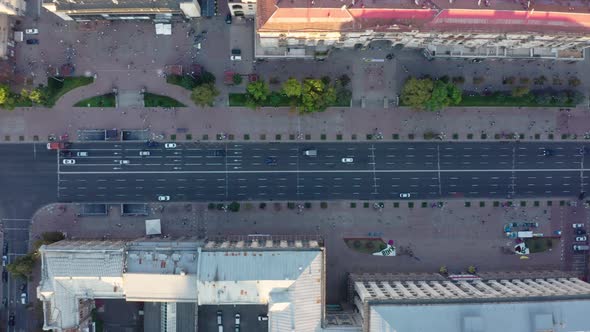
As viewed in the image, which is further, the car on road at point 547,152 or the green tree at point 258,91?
the car on road at point 547,152

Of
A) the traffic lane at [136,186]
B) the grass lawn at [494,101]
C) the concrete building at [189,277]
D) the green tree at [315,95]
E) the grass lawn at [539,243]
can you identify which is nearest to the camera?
the concrete building at [189,277]

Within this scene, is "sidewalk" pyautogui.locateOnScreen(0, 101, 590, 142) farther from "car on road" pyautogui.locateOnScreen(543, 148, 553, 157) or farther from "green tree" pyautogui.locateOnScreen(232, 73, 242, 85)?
"green tree" pyautogui.locateOnScreen(232, 73, 242, 85)

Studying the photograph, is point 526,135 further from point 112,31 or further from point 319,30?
point 112,31

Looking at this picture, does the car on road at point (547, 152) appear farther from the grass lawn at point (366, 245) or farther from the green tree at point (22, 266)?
the green tree at point (22, 266)

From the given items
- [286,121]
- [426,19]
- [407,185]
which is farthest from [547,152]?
[286,121]

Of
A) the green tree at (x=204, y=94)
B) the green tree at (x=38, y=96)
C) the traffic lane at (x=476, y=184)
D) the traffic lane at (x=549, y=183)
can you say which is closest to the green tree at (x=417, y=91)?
the traffic lane at (x=476, y=184)

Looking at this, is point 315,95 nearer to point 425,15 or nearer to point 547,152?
point 425,15
